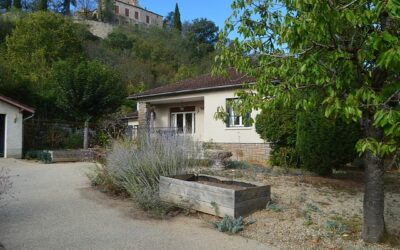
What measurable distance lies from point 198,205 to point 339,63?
3674 mm

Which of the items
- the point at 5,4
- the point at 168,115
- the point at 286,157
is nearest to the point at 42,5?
the point at 5,4

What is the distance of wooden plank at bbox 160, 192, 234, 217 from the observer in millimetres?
6641

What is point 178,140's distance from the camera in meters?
8.74

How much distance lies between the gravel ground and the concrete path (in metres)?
0.57

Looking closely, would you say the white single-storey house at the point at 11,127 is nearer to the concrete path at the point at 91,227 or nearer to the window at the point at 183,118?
the window at the point at 183,118

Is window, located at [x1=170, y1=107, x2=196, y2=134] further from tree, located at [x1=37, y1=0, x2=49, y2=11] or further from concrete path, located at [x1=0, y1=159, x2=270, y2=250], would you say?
tree, located at [x1=37, y1=0, x2=49, y2=11]

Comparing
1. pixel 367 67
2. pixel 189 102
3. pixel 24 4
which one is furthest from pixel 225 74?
pixel 24 4

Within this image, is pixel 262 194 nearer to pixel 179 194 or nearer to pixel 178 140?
pixel 179 194

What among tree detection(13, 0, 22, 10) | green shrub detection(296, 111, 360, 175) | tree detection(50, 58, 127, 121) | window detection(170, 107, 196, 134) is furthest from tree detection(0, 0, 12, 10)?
green shrub detection(296, 111, 360, 175)

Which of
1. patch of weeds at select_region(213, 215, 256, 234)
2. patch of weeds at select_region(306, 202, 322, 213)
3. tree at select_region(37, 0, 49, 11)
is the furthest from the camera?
tree at select_region(37, 0, 49, 11)

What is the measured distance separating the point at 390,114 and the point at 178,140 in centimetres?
565

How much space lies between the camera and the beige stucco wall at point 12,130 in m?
19.0

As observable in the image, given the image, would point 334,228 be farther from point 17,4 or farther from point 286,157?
point 17,4

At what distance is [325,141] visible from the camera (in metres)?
10.7
